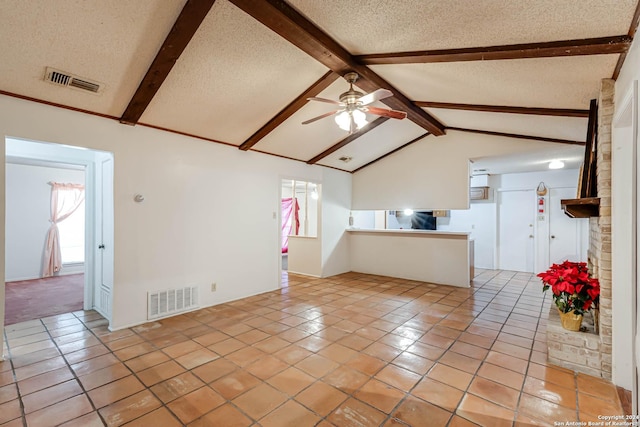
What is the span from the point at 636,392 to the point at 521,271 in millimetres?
6102

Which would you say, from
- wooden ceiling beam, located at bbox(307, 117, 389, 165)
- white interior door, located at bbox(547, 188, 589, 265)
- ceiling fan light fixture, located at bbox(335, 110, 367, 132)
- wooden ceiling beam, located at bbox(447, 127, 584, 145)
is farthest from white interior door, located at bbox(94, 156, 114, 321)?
white interior door, located at bbox(547, 188, 589, 265)

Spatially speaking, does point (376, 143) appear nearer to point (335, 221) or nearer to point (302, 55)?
point (335, 221)

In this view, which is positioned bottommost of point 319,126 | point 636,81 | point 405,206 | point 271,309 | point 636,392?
point 271,309

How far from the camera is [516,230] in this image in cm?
674

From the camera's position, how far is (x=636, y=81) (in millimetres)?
1596

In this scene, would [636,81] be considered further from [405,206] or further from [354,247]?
[354,247]

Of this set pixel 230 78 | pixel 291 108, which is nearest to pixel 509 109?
pixel 291 108

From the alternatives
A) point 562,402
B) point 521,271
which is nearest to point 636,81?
point 562,402

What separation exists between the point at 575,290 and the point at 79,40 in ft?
14.7

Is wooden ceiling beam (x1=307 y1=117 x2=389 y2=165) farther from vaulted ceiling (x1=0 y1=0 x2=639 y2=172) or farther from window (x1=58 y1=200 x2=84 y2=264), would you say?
window (x1=58 y1=200 x2=84 y2=264)

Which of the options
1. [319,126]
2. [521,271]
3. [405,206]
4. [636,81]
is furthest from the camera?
[521,271]

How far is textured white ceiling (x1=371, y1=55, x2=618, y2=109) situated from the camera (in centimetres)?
223

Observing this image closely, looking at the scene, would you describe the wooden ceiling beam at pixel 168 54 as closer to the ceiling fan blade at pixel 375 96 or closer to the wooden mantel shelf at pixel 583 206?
the ceiling fan blade at pixel 375 96

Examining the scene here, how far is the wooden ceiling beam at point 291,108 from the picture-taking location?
10.4 feet
